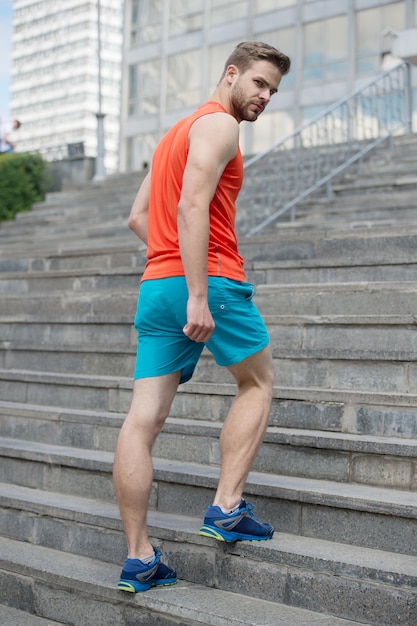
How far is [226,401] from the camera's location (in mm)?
5215

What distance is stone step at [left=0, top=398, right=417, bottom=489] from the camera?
13.7 feet

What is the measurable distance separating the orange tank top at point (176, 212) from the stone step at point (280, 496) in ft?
3.28

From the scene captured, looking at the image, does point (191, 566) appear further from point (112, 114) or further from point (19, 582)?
point (112, 114)

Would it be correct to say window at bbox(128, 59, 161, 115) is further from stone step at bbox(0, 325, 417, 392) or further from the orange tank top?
the orange tank top

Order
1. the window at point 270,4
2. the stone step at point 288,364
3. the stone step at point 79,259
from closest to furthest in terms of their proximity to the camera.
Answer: the stone step at point 288,364 → the stone step at point 79,259 → the window at point 270,4

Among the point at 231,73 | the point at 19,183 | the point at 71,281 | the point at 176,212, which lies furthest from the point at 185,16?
the point at 176,212

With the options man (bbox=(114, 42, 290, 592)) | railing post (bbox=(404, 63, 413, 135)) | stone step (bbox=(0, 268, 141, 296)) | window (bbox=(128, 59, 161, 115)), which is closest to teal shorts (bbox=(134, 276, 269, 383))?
man (bbox=(114, 42, 290, 592))

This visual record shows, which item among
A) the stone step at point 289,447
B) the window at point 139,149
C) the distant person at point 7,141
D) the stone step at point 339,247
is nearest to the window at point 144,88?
the window at point 139,149

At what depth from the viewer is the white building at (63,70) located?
135m

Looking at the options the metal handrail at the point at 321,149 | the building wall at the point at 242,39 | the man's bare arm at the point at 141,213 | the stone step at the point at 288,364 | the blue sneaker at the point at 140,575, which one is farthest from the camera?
the building wall at the point at 242,39

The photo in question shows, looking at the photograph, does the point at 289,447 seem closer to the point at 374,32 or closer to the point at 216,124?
the point at 216,124

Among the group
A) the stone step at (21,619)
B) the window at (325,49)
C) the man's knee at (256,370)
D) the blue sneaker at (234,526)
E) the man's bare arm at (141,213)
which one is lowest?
the stone step at (21,619)

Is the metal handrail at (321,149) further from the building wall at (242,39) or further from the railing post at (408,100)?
the building wall at (242,39)

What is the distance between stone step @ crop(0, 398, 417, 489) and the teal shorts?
0.86 metres
